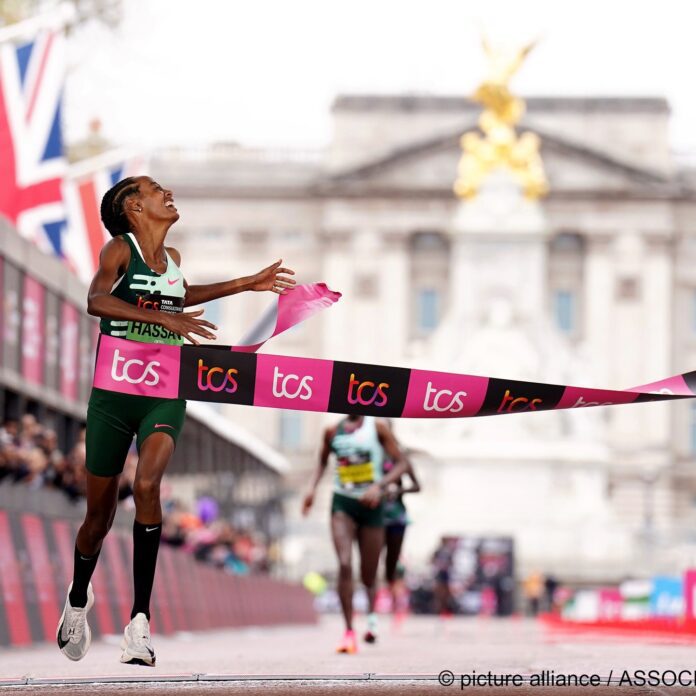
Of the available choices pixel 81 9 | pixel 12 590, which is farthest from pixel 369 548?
pixel 81 9

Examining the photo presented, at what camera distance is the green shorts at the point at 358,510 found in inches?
626

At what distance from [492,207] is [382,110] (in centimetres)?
3477

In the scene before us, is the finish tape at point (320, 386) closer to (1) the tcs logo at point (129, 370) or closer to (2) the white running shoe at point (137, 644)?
(1) the tcs logo at point (129, 370)

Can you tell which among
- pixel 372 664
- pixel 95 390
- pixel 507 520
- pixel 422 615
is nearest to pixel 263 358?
pixel 95 390

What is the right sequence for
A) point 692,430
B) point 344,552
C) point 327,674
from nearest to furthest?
point 327,674 → point 344,552 → point 692,430

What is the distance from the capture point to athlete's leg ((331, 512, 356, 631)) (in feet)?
51.7

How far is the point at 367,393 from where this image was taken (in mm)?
9328

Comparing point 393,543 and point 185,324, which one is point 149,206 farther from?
point 393,543

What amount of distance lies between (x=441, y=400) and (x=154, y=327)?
1.23 metres

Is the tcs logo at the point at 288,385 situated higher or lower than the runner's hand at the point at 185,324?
lower

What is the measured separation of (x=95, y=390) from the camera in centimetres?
918

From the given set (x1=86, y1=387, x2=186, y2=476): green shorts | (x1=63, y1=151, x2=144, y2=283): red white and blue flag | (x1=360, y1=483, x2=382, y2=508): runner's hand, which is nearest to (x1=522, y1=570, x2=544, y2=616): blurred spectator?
(x1=63, y1=151, x2=144, y2=283): red white and blue flag

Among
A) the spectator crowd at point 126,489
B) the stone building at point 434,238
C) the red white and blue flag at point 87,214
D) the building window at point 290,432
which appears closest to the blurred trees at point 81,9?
the red white and blue flag at point 87,214

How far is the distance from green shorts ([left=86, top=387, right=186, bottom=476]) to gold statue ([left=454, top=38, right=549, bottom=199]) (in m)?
61.5
